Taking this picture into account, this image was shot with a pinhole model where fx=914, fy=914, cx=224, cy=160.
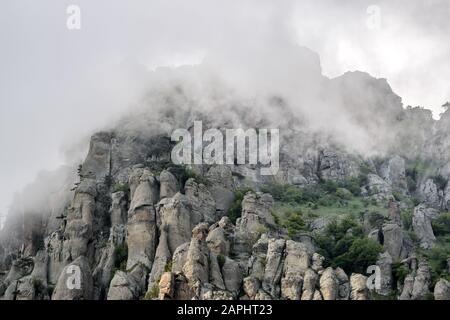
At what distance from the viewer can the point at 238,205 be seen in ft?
349

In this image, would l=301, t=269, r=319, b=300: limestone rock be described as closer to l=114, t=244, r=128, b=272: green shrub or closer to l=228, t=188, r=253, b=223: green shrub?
l=114, t=244, r=128, b=272: green shrub

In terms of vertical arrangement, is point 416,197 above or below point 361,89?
below

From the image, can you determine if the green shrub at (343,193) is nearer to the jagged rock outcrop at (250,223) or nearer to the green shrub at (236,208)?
the jagged rock outcrop at (250,223)

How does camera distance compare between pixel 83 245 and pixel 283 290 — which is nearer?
pixel 283 290

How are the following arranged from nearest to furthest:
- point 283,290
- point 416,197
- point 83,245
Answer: point 283,290, point 83,245, point 416,197

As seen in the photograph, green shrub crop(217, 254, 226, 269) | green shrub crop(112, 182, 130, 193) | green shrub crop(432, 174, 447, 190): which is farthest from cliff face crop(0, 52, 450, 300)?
green shrub crop(432, 174, 447, 190)

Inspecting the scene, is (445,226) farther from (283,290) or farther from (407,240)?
(283,290)

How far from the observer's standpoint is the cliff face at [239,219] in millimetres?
85188

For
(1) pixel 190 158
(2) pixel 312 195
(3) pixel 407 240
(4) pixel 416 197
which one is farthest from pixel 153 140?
(4) pixel 416 197

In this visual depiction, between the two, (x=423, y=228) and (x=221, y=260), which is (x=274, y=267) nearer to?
(x=221, y=260)

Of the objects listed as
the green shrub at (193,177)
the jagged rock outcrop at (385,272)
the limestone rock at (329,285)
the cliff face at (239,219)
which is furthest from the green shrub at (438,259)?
the green shrub at (193,177)

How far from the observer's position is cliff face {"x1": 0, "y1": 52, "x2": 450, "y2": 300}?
85.2 metres

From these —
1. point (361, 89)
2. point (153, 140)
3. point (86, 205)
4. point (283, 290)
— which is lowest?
point (283, 290)
